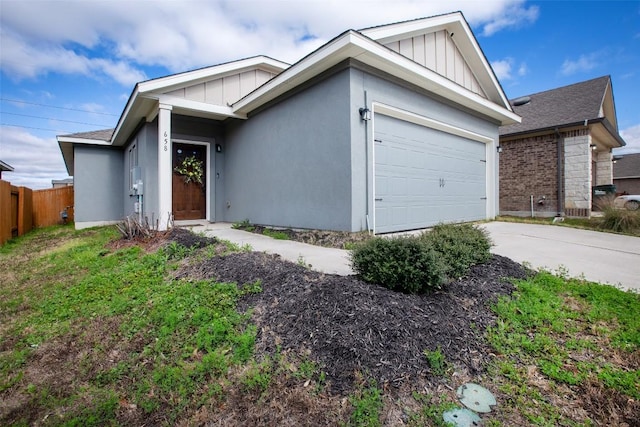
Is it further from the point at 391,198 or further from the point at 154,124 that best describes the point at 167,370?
the point at 154,124

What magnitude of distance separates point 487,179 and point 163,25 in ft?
35.1

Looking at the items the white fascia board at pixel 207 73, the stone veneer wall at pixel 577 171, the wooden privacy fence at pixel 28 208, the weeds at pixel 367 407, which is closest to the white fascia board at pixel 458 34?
the stone veneer wall at pixel 577 171

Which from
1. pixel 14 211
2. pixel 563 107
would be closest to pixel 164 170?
pixel 14 211

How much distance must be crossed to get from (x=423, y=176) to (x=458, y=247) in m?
3.74

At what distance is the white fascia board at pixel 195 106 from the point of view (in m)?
6.80

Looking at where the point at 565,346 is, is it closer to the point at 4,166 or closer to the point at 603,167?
the point at 603,167

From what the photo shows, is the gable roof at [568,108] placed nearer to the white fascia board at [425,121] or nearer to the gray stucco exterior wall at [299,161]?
the white fascia board at [425,121]

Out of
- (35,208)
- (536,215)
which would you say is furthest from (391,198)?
(35,208)

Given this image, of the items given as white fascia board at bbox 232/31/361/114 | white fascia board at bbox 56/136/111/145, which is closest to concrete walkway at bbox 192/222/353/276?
white fascia board at bbox 232/31/361/114

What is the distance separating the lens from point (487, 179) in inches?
357

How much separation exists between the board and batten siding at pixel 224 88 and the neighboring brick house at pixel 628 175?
28806 mm

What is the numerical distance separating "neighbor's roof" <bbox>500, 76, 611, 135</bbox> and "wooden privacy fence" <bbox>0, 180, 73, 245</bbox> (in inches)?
651

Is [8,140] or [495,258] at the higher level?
[8,140]

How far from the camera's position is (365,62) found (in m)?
5.41
